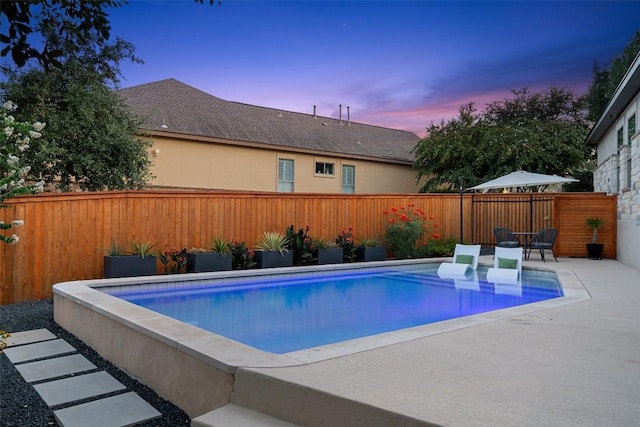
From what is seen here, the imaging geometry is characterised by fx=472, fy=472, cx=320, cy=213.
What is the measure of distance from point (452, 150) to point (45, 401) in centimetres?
1917

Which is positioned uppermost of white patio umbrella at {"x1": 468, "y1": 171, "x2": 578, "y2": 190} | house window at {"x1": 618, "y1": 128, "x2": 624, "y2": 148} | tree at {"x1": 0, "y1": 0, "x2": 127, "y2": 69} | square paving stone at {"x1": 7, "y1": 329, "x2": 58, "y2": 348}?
house window at {"x1": 618, "y1": 128, "x2": 624, "y2": 148}

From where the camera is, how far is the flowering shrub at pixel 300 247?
10938 millimetres

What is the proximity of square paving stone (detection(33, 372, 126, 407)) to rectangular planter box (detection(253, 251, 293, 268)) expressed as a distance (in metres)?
5.94

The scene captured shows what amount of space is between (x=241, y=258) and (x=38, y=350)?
5.31 m

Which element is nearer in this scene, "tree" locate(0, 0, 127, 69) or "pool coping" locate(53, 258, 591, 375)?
"tree" locate(0, 0, 127, 69)

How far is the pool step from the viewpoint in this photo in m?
2.83

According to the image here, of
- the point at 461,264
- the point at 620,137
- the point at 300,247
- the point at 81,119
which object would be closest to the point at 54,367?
the point at 300,247

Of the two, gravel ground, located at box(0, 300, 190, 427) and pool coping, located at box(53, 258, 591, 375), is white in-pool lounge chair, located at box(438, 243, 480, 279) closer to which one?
pool coping, located at box(53, 258, 591, 375)

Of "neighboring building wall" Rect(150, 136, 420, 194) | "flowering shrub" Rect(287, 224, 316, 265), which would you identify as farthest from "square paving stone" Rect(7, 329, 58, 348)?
"neighboring building wall" Rect(150, 136, 420, 194)

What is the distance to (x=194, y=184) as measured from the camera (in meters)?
15.2

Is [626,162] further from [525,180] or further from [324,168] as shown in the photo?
[324,168]

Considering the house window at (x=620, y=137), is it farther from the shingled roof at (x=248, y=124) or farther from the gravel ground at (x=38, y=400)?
the gravel ground at (x=38, y=400)

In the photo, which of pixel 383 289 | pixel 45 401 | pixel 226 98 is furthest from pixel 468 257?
pixel 226 98

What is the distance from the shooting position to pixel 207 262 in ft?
30.8
